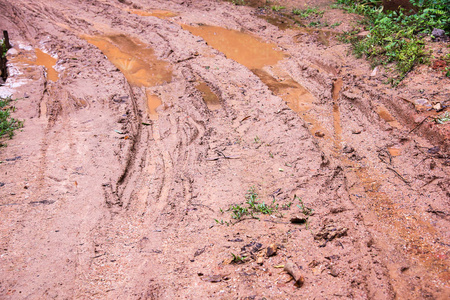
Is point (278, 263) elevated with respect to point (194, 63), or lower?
lower

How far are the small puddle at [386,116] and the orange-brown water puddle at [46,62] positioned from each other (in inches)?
285

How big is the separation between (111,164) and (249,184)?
A: 2202 millimetres

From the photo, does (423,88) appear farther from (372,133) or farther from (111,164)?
(111,164)

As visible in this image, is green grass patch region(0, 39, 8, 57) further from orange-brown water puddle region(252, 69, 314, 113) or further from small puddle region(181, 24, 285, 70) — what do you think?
orange-brown water puddle region(252, 69, 314, 113)

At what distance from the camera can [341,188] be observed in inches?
161

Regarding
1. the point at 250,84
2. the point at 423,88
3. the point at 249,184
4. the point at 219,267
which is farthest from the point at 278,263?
the point at 423,88

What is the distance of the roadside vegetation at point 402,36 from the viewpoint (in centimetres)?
627

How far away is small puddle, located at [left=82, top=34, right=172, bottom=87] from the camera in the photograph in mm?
7257

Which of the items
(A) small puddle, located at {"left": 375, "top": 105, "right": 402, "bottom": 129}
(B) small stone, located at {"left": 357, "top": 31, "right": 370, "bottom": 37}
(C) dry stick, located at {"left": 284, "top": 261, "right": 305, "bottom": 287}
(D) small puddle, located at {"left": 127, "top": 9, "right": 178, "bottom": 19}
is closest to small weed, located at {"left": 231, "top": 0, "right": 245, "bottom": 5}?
(D) small puddle, located at {"left": 127, "top": 9, "right": 178, "bottom": 19}

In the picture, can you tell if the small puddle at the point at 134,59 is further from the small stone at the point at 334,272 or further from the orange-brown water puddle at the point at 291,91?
the small stone at the point at 334,272

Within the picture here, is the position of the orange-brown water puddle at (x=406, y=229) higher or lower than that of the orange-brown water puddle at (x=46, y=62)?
lower

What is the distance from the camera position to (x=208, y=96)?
6422 millimetres

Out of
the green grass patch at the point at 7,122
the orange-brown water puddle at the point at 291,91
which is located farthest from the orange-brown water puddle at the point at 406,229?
the green grass patch at the point at 7,122

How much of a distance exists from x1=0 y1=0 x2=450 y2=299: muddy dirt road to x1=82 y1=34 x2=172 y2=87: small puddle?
0.06 m
